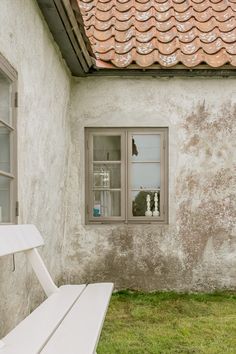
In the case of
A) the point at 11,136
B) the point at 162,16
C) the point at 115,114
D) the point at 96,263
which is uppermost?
the point at 162,16

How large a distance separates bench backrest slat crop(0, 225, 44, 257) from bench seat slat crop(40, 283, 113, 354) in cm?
51

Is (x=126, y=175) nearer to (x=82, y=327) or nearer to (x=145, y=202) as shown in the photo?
(x=145, y=202)

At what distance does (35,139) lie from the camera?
533cm

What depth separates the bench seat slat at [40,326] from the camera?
256cm

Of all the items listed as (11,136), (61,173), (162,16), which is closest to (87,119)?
(61,173)

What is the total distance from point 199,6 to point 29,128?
395 centimetres

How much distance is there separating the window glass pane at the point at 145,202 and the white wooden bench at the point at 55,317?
2.88 m

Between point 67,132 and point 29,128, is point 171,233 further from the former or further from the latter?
point 29,128

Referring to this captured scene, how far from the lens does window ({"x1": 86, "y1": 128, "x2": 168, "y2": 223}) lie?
24.1 ft

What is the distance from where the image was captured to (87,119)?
24.1 ft

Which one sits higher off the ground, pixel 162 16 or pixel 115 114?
pixel 162 16

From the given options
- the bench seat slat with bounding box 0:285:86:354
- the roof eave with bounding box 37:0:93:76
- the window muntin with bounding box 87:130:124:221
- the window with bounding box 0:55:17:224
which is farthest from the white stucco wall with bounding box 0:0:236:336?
the bench seat slat with bounding box 0:285:86:354

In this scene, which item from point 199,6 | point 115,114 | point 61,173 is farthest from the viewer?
point 199,6

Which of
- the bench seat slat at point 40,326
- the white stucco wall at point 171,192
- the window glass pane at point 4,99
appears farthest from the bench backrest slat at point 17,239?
the white stucco wall at point 171,192
